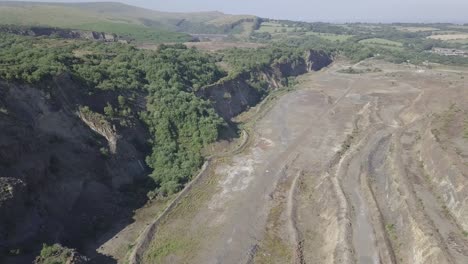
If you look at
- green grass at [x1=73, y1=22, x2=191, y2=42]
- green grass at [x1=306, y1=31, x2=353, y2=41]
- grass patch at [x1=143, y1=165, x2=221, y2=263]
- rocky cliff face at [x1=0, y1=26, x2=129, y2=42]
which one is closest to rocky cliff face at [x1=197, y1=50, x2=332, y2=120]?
grass patch at [x1=143, y1=165, x2=221, y2=263]

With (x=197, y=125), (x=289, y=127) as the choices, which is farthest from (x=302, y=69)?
(x=197, y=125)

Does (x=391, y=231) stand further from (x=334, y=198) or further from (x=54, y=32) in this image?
(x=54, y=32)

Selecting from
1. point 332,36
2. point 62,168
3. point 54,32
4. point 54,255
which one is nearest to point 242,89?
point 62,168

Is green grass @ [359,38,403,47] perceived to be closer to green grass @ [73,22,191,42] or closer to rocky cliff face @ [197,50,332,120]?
rocky cliff face @ [197,50,332,120]

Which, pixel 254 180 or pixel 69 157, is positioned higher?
pixel 69 157

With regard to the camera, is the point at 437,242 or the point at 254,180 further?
the point at 254,180

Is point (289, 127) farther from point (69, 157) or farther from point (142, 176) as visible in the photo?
point (69, 157)
